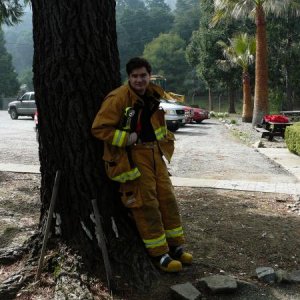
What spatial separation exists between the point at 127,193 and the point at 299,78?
34371mm

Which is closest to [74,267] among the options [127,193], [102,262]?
[102,262]

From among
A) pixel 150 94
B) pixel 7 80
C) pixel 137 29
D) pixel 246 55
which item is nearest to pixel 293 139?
pixel 150 94

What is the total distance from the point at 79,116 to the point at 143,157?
0.62m

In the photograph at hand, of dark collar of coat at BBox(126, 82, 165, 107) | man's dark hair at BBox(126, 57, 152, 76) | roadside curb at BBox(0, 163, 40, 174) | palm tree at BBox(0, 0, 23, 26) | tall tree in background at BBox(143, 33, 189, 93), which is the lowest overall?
roadside curb at BBox(0, 163, 40, 174)

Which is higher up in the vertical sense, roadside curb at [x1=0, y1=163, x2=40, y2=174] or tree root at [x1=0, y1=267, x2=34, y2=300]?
tree root at [x1=0, y1=267, x2=34, y2=300]

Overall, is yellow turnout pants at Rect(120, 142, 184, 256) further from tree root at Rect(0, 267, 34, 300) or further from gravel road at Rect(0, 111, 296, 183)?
gravel road at Rect(0, 111, 296, 183)

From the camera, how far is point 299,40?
35.4 m

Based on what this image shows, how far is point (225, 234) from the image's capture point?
494 centimetres

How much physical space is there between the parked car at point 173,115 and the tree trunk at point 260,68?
3.87 meters

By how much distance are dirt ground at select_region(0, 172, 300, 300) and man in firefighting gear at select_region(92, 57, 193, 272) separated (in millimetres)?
333

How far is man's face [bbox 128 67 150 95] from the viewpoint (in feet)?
12.0

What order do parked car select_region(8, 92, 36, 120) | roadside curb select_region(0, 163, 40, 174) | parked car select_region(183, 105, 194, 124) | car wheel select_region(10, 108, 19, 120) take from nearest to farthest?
roadside curb select_region(0, 163, 40, 174)
parked car select_region(183, 105, 194, 124)
parked car select_region(8, 92, 36, 120)
car wheel select_region(10, 108, 19, 120)

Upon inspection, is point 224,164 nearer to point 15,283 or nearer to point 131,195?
point 131,195

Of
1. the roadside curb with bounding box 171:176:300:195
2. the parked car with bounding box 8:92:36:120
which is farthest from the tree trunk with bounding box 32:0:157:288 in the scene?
the parked car with bounding box 8:92:36:120
